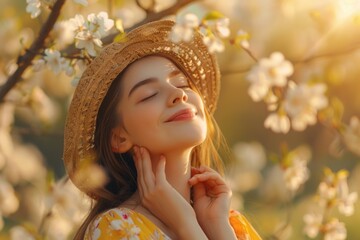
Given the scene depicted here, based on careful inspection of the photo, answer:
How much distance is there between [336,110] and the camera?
2396 mm

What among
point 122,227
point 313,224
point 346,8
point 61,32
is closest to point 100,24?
point 61,32

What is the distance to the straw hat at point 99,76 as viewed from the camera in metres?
1.98

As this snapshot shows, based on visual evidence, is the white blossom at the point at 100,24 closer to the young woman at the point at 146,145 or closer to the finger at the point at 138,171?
the young woman at the point at 146,145

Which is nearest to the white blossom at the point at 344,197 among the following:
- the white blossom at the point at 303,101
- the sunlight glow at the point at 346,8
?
the white blossom at the point at 303,101

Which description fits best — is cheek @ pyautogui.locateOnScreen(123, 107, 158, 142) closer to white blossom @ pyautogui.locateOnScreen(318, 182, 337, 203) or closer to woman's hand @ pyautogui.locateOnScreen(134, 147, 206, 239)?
woman's hand @ pyautogui.locateOnScreen(134, 147, 206, 239)

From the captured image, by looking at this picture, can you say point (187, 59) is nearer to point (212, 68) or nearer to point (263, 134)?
point (212, 68)

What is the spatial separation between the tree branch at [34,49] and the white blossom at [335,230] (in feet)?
3.27

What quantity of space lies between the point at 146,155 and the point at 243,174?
5.47ft

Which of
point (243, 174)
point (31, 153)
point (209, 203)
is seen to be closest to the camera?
point (209, 203)

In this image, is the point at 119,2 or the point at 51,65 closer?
the point at 51,65

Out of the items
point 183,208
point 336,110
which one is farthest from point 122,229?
point 336,110

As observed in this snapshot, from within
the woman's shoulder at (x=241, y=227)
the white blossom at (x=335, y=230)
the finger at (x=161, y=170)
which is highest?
the finger at (x=161, y=170)

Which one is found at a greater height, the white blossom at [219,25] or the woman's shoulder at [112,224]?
the white blossom at [219,25]

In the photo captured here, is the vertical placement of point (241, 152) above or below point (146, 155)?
below
